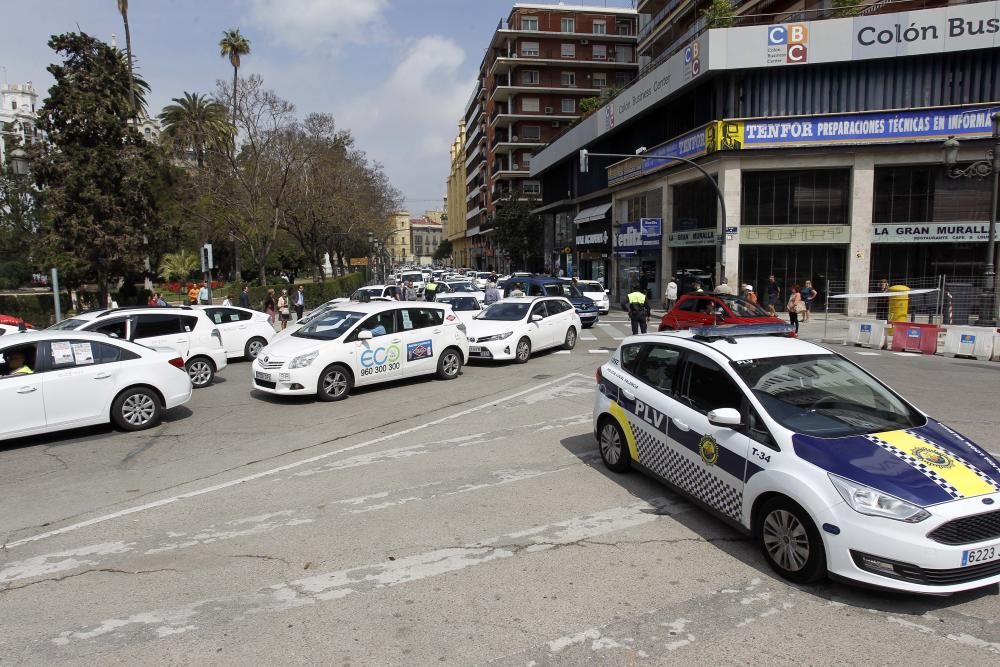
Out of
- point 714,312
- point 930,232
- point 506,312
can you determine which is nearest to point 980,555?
point 506,312

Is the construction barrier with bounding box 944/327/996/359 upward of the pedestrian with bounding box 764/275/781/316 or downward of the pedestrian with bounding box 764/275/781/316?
downward

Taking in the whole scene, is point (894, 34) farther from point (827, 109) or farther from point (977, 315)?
point (977, 315)

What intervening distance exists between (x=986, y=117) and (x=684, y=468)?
29264 mm

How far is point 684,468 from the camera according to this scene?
562 centimetres

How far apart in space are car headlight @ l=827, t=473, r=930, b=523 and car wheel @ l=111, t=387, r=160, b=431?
879cm

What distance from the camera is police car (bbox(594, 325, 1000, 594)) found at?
3957 millimetres

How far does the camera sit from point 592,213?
46344mm

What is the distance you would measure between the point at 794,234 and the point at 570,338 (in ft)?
53.2

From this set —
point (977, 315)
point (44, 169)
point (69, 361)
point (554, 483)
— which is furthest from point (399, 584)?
point (44, 169)

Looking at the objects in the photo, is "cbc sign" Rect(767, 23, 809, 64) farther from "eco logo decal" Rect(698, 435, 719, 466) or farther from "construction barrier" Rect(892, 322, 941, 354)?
"eco logo decal" Rect(698, 435, 719, 466)

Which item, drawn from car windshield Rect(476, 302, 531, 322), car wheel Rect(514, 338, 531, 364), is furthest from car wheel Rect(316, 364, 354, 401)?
Result: car windshield Rect(476, 302, 531, 322)

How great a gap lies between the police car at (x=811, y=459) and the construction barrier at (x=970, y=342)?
1301 centimetres

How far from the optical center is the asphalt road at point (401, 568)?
3811 millimetres

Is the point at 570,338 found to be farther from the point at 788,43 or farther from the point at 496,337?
the point at 788,43
